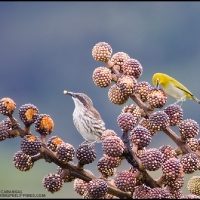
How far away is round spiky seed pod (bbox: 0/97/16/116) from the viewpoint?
33.5 inches

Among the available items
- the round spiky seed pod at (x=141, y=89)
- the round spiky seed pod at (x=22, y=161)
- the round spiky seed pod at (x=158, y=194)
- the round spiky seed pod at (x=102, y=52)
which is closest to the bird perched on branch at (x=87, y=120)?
the round spiky seed pod at (x=102, y=52)

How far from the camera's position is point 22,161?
0.82 metres

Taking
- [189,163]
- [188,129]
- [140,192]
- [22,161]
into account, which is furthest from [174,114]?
[22,161]

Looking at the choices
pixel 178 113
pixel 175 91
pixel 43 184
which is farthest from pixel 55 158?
pixel 175 91

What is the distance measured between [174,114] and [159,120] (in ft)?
0.25

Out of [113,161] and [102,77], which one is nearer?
[113,161]

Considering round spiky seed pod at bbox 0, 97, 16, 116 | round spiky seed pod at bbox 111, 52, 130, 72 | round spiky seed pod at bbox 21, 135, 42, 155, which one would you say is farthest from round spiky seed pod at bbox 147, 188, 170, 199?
round spiky seed pod at bbox 111, 52, 130, 72

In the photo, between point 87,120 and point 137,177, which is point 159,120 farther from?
point 87,120

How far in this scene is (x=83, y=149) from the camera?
854mm

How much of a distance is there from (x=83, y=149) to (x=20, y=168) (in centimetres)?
13

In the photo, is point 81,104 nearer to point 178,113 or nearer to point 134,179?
point 178,113

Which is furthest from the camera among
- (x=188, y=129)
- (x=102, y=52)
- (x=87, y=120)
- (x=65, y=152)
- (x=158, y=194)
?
(x=87, y=120)

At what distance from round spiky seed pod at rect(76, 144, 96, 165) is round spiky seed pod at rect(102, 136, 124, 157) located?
8cm

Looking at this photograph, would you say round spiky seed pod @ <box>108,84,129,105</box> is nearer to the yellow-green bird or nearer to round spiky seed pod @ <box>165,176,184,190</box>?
round spiky seed pod @ <box>165,176,184,190</box>
